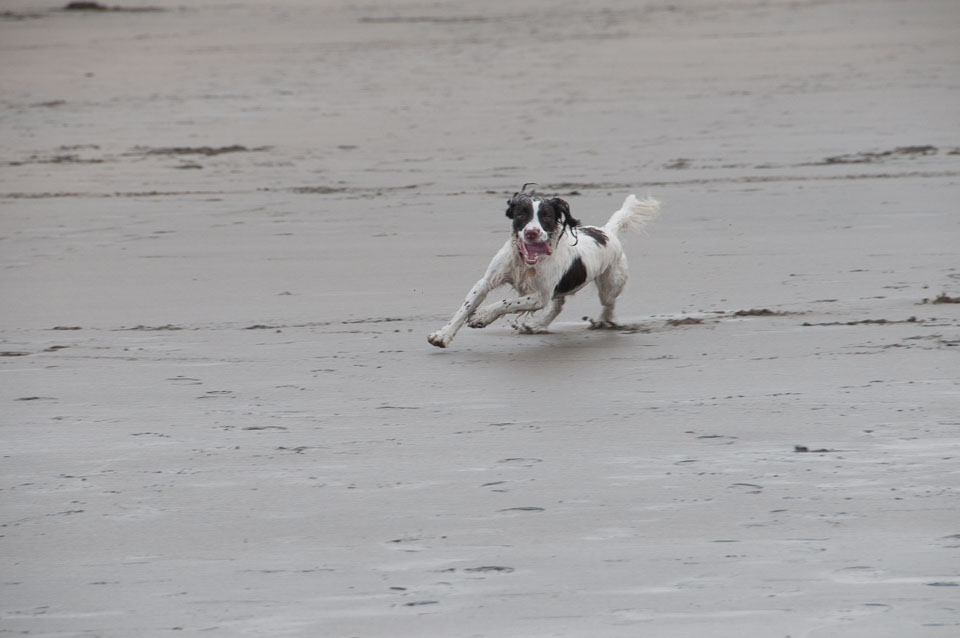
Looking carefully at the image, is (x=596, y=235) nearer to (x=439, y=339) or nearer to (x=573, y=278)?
(x=573, y=278)

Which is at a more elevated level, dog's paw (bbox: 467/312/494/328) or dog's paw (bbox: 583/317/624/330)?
dog's paw (bbox: 467/312/494/328)

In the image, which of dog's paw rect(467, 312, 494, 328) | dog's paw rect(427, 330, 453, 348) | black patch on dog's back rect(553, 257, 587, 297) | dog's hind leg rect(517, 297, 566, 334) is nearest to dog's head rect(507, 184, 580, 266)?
black patch on dog's back rect(553, 257, 587, 297)

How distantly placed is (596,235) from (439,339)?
124 cm

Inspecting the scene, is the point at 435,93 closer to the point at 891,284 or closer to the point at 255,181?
the point at 255,181

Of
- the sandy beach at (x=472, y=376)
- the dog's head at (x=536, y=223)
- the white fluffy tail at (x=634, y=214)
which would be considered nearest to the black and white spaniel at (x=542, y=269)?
the dog's head at (x=536, y=223)

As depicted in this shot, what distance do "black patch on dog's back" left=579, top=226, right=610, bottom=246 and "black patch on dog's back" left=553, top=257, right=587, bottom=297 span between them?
11.4 inches

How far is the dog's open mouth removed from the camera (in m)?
7.14

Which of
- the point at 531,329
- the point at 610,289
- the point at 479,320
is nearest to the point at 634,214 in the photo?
the point at 610,289

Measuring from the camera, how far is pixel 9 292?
28.7ft

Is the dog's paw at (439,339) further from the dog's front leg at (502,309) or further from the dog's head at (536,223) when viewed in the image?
the dog's head at (536,223)

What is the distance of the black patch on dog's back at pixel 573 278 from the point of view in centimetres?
735

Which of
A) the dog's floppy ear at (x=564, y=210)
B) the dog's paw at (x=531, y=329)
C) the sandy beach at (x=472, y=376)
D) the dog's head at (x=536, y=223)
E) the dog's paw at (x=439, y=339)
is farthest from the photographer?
the dog's paw at (x=531, y=329)

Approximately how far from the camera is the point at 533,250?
714cm

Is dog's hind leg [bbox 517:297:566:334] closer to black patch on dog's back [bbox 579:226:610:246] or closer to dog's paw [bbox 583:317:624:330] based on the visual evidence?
dog's paw [bbox 583:317:624:330]
